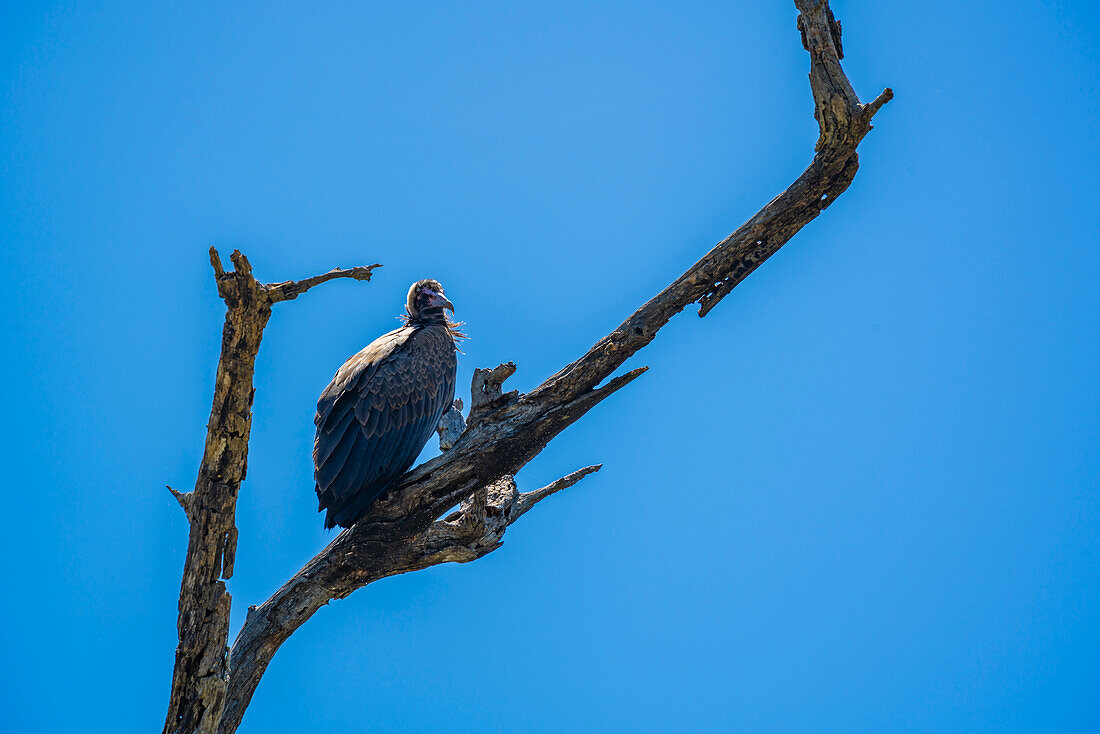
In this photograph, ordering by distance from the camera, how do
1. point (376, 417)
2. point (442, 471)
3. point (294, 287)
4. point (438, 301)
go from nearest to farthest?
point (294, 287)
point (442, 471)
point (376, 417)
point (438, 301)

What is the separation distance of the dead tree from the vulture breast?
11.6 inches

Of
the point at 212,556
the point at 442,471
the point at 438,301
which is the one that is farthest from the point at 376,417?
the point at 212,556

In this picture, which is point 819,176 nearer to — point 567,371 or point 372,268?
point 567,371

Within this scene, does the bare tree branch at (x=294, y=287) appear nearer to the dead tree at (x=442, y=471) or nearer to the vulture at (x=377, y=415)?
Answer: the dead tree at (x=442, y=471)

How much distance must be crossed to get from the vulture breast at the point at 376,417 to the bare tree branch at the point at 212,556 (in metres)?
1.45

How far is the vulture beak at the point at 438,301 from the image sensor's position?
8094 millimetres

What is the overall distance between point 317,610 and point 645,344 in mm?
3349

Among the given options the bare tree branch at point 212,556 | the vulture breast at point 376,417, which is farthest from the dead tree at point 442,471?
the vulture breast at point 376,417

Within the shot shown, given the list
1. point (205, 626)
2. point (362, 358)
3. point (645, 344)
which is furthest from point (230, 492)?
point (645, 344)

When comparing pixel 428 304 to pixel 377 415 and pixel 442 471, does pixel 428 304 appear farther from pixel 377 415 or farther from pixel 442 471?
pixel 442 471

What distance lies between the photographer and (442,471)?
21.5 feet

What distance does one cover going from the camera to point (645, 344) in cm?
667

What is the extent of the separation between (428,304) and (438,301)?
0.44ft

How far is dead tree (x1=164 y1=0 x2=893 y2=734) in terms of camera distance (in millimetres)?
5250
